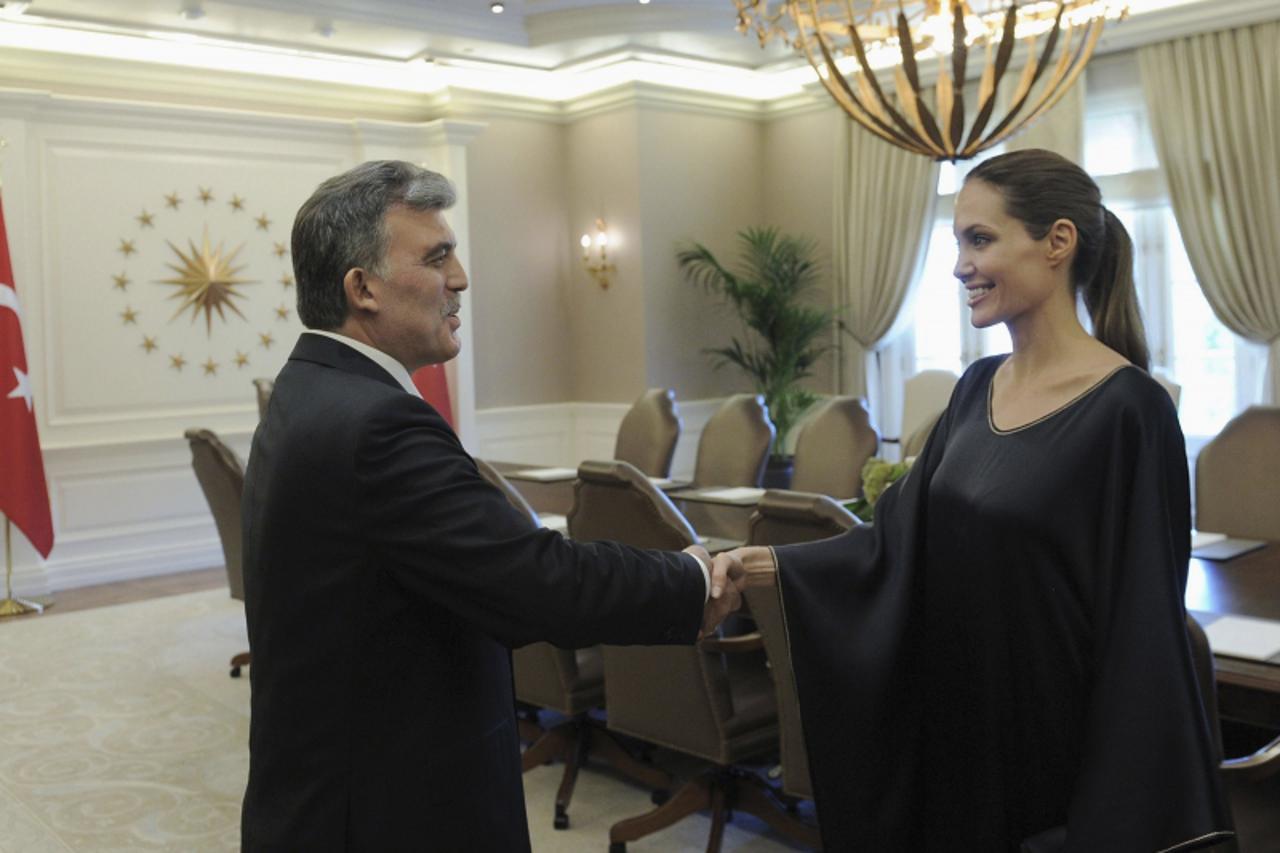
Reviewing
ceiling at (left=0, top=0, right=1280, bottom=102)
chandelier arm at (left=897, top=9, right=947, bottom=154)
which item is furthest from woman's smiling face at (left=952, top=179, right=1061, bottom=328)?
ceiling at (left=0, top=0, right=1280, bottom=102)

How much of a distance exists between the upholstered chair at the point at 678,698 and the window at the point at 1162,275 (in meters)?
4.51

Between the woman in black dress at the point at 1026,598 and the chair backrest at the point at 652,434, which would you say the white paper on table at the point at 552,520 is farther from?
the woman in black dress at the point at 1026,598

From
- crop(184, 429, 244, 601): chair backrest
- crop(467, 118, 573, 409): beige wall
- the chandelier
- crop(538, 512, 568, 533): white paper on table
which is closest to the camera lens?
the chandelier

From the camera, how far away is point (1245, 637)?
2.70m

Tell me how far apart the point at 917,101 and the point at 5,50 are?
18.2 ft

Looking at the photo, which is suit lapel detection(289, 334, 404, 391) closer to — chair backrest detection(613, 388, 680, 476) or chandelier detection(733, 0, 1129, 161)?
chandelier detection(733, 0, 1129, 161)

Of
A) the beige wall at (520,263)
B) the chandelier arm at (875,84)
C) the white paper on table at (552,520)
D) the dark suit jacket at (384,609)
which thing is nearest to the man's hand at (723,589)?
the dark suit jacket at (384,609)

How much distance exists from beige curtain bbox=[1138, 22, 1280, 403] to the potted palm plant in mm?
2526

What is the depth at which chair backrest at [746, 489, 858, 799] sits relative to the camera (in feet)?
8.76

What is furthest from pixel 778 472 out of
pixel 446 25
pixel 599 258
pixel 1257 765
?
pixel 1257 765

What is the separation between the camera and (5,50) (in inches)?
281

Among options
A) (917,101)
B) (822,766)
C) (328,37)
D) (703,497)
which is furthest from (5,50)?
(822,766)

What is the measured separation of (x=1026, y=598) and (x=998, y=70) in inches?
99.1

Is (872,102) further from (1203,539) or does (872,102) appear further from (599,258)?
(599,258)
